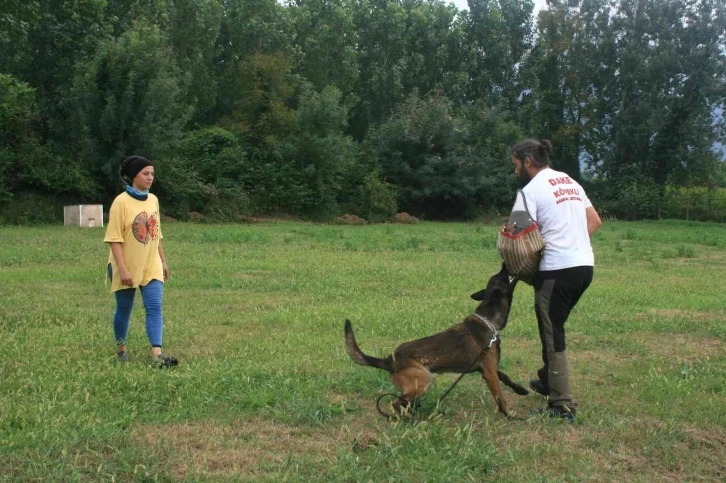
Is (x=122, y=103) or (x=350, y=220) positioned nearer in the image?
(x=122, y=103)

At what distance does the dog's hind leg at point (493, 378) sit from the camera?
461 cm

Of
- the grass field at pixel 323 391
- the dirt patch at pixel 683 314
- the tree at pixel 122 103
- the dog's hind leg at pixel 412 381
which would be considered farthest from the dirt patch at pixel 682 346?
the tree at pixel 122 103

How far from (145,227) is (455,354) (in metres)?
2.88

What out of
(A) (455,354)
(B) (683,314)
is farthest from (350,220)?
(A) (455,354)

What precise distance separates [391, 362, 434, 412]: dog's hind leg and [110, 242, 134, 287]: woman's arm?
8.13 ft

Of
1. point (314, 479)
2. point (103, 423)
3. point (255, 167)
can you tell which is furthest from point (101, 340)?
point (255, 167)

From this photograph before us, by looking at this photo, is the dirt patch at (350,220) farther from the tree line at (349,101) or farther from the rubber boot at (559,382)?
the rubber boot at (559,382)

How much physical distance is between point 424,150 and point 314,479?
3108 centimetres

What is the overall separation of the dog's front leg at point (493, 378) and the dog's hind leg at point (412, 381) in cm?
39

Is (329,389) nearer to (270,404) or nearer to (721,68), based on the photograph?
(270,404)

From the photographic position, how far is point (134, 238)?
5879 millimetres

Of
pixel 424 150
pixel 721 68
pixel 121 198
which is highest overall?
pixel 721 68

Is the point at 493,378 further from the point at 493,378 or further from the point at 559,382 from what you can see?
the point at 559,382

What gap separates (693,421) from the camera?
4.62 m
